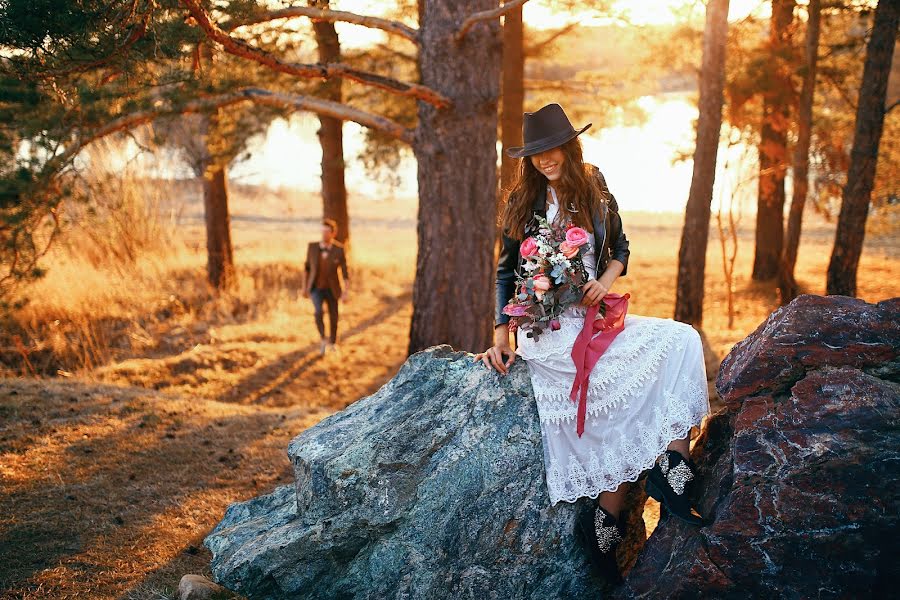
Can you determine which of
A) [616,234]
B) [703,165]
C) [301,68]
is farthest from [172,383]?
[703,165]

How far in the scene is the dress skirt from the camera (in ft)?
12.3

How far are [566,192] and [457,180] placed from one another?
449 centimetres

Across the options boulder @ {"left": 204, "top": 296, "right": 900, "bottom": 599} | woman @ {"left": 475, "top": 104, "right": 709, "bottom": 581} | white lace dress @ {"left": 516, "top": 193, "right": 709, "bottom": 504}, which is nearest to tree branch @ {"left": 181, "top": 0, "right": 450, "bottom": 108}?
woman @ {"left": 475, "top": 104, "right": 709, "bottom": 581}

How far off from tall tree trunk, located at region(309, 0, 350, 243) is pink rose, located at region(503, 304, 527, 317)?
32.4 feet

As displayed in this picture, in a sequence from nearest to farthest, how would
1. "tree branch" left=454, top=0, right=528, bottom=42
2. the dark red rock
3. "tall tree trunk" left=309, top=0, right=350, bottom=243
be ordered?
the dark red rock
"tree branch" left=454, top=0, right=528, bottom=42
"tall tree trunk" left=309, top=0, right=350, bottom=243

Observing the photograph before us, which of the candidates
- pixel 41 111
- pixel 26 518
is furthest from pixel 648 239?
pixel 26 518

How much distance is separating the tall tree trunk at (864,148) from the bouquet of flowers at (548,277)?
7.82 meters

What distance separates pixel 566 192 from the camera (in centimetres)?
420

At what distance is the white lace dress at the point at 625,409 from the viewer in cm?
374

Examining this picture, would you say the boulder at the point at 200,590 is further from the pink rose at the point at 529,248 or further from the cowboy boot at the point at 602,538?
the pink rose at the point at 529,248

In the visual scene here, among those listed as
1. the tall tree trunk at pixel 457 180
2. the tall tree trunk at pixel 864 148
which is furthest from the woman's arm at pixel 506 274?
the tall tree trunk at pixel 864 148

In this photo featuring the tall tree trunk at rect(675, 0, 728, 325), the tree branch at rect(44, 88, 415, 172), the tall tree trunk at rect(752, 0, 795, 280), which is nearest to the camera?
the tree branch at rect(44, 88, 415, 172)

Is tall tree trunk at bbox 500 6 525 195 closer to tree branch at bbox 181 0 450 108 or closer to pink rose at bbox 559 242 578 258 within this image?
tree branch at bbox 181 0 450 108

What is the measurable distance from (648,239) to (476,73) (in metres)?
18.1
